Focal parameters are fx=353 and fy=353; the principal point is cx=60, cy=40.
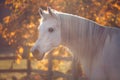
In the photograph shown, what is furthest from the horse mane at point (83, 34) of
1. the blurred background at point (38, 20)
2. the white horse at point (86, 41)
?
the blurred background at point (38, 20)

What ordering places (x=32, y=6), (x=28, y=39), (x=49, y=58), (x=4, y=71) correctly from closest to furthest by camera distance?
(x=32, y=6)
(x=28, y=39)
(x=49, y=58)
(x=4, y=71)

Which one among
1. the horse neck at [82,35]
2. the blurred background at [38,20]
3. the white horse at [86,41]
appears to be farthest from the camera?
the blurred background at [38,20]

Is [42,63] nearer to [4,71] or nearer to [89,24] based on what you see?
[4,71]

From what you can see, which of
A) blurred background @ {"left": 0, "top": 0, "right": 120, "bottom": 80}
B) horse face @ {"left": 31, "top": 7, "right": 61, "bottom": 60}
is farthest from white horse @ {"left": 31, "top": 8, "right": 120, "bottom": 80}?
blurred background @ {"left": 0, "top": 0, "right": 120, "bottom": 80}

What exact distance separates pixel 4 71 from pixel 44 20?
5.32m

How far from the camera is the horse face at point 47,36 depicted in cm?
493

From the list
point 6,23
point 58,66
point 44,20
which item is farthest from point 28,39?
point 44,20

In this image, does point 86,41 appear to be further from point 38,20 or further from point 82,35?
point 38,20

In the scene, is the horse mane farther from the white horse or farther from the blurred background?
the blurred background

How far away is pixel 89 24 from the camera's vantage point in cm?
488

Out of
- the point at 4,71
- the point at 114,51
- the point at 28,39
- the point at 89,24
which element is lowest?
the point at 4,71

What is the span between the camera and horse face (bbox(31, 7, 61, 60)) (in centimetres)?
493

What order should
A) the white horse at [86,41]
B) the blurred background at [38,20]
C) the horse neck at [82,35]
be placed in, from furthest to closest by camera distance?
1. the blurred background at [38,20]
2. the horse neck at [82,35]
3. the white horse at [86,41]

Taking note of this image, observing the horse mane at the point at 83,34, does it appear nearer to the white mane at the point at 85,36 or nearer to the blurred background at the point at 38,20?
the white mane at the point at 85,36
